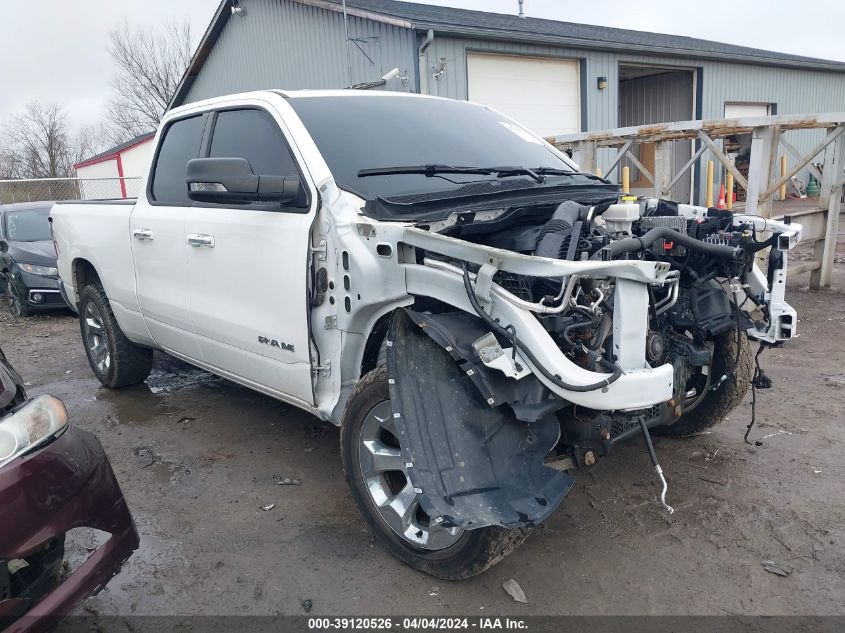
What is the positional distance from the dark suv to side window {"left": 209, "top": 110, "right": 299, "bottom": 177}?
5.93m

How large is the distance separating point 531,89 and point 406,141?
36.8 feet

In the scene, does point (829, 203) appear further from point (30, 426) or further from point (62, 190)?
point (62, 190)

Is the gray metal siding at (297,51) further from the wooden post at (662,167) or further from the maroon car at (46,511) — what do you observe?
the maroon car at (46,511)

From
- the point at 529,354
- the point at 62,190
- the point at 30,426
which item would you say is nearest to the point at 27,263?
the point at 30,426

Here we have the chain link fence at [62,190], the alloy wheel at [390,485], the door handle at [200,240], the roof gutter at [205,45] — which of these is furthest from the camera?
the chain link fence at [62,190]

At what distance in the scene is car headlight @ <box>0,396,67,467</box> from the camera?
2138mm

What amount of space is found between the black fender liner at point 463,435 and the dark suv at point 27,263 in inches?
307

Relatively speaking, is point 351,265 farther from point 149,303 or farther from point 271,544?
point 149,303

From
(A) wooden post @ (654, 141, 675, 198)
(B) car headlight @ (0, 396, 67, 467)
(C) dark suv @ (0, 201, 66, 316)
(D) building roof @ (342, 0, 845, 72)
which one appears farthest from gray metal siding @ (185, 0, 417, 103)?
(B) car headlight @ (0, 396, 67, 467)

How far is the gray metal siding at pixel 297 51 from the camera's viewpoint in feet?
42.3

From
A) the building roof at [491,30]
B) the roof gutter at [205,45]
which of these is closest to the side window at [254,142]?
the building roof at [491,30]

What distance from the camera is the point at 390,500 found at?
291 cm

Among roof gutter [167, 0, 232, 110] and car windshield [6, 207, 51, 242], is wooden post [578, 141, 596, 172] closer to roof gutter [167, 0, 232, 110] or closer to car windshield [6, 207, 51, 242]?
car windshield [6, 207, 51, 242]

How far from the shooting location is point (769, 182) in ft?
24.3
